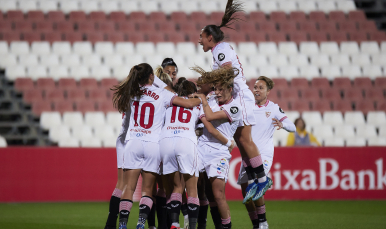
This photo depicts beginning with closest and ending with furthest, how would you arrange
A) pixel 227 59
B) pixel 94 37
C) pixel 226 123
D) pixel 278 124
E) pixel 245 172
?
pixel 226 123, pixel 227 59, pixel 245 172, pixel 278 124, pixel 94 37

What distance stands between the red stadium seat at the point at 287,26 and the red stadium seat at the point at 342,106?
3273mm

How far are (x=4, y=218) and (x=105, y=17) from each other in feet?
29.7

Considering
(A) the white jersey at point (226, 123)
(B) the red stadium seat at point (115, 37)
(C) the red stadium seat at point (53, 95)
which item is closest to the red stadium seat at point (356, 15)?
(B) the red stadium seat at point (115, 37)

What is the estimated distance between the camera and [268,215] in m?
8.18

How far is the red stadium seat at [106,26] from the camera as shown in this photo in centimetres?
1480

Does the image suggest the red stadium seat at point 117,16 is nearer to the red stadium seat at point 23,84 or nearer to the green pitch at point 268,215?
the red stadium seat at point 23,84

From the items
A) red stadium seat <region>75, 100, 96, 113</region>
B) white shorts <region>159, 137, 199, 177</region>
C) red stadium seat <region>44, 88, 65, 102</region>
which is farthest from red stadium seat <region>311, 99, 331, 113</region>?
white shorts <region>159, 137, 199, 177</region>

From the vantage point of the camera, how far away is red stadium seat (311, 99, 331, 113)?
1343 centimetres

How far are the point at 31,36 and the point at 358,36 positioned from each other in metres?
10.6

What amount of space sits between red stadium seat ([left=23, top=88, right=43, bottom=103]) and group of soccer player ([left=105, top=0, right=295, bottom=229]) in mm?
7292

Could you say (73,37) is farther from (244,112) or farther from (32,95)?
(244,112)

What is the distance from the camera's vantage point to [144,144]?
17.4ft

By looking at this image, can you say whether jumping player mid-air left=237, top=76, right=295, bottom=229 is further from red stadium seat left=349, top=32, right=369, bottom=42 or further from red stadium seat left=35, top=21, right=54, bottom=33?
red stadium seat left=349, top=32, right=369, bottom=42

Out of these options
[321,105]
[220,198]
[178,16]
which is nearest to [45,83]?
[178,16]
